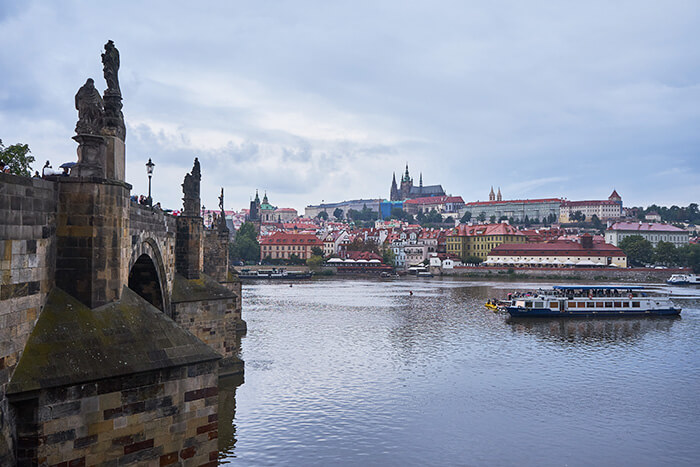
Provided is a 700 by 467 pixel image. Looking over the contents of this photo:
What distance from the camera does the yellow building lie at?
162 m

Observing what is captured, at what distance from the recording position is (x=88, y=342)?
466 inches

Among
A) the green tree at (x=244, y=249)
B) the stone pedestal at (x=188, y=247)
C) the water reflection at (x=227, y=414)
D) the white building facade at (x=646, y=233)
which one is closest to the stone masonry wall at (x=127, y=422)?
the water reflection at (x=227, y=414)

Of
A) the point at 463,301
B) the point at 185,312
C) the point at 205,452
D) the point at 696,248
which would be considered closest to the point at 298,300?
the point at 463,301

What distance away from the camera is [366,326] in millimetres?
50875

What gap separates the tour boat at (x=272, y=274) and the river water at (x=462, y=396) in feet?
240

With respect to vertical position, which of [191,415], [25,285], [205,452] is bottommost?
[205,452]

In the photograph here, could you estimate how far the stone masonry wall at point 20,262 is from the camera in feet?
33.6

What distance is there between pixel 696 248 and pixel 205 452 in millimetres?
153105

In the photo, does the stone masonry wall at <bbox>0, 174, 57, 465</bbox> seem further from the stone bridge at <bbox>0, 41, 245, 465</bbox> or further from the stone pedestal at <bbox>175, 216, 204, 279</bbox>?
the stone pedestal at <bbox>175, 216, 204, 279</bbox>

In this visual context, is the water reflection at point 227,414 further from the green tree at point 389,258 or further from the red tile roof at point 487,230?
the red tile roof at point 487,230

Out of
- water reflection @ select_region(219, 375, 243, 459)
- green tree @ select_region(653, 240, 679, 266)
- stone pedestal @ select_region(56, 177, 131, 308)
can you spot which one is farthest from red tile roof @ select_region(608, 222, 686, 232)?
stone pedestal @ select_region(56, 177, 131, 308)

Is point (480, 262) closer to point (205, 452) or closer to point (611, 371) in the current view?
point (611, 371)

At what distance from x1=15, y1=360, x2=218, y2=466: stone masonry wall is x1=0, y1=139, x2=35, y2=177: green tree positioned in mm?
21680

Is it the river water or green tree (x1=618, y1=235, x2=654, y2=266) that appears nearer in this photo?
the river water
